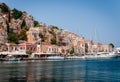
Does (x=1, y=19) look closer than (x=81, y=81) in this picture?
No

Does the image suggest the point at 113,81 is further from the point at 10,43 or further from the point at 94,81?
the point at 10,43

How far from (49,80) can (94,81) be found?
23.2ft

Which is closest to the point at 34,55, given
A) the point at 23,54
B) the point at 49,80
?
the point at 23,54

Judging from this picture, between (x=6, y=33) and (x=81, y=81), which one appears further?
(x=6, y=33)

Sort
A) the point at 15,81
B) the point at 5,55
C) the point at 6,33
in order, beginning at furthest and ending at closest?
the point at 6,33
the point at 5,55
the point at 15,81

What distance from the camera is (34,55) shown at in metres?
200

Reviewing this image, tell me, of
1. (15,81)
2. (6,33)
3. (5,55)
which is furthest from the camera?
(6,33)

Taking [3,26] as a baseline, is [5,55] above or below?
below

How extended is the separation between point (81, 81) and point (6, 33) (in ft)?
470

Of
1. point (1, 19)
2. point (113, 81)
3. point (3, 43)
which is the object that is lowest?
point (113, 81)

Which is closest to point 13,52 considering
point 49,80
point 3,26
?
point 3,26

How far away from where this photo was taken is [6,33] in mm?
191375

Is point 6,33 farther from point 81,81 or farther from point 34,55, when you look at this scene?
point 81,81

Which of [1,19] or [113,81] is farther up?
[1,19]
